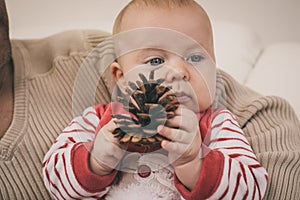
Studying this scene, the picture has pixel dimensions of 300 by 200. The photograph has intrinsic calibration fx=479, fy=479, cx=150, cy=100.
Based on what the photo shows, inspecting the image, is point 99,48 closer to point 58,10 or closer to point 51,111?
point 51,111

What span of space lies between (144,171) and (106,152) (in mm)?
81

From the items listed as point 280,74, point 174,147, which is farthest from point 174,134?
point 280,74

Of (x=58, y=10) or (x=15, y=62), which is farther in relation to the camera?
(x=58, y=10)

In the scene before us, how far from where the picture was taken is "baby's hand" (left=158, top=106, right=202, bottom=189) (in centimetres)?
60

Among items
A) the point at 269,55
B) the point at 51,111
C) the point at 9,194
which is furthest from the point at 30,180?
the point at 269,55

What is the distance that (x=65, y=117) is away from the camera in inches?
36.1

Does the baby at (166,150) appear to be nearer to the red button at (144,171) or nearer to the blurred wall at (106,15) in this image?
the red button at (144,171)

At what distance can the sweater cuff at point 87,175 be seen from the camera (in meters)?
0.70

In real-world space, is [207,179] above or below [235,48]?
above

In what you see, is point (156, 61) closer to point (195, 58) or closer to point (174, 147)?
point (195, 58)

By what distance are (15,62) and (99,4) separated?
817 millimetres

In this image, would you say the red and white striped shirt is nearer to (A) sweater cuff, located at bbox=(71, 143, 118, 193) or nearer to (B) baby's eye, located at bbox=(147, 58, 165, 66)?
(A) sweater cuff, located at bbox=(71, 143, 118, 193)

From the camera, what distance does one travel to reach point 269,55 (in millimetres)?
1471

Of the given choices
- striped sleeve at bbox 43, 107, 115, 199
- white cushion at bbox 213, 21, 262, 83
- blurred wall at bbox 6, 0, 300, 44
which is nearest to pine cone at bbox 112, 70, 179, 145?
striped sleeve at bbox 43, 107, 115, 199
